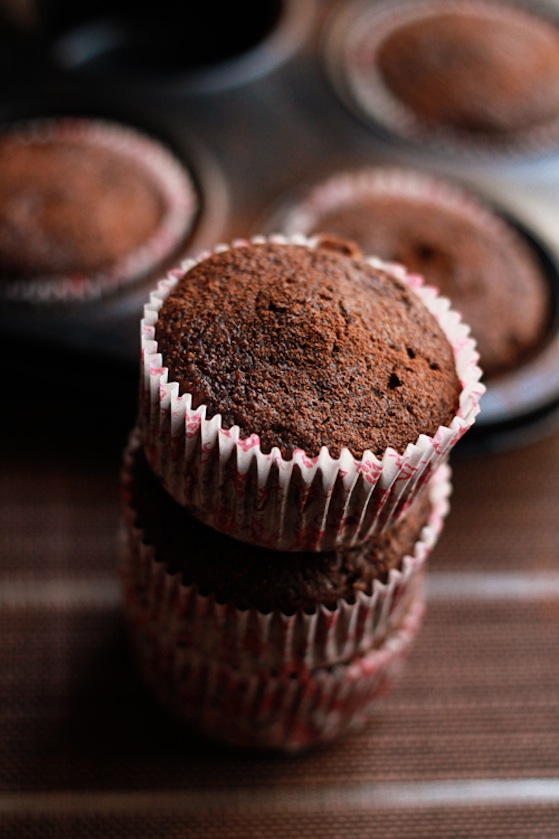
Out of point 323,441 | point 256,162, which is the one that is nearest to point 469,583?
point 323,441

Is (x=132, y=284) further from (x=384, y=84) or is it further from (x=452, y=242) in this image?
(x=384, y=84)

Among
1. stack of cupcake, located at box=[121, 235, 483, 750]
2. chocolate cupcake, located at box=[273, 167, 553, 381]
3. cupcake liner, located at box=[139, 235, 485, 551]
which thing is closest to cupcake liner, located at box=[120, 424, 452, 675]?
stack of cupcake, located at box=[121, 235, 483, 750]

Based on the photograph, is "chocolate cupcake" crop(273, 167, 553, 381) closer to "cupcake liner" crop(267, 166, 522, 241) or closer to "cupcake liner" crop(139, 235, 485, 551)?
"cupcake liner" crop(267, 166, 522, 241)

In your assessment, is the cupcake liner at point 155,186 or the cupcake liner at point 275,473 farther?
the cupcake liner at point 155,186

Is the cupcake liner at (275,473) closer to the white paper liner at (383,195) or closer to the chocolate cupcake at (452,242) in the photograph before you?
the chocolate cupcake at (452,242)

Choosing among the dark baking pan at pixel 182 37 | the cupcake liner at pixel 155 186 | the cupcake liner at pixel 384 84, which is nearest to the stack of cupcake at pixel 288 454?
the cupcake liner at pixel 155 186

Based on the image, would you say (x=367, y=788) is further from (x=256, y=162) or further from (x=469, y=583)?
(x=256, y=162)

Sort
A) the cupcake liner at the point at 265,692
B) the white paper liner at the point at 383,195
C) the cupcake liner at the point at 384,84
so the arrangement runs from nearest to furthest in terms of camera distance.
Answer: the cupcake liner at the point at 265,692 < the white paper liner at the point at 383,195 < the cupcake liner at the point at 384,84
